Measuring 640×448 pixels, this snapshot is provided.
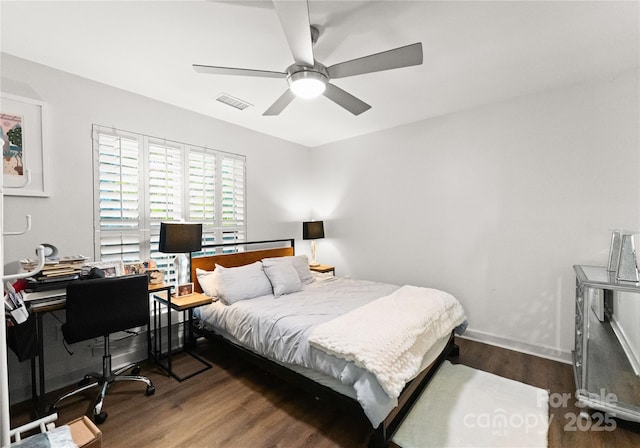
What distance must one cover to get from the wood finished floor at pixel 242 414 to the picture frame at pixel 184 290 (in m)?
0.74

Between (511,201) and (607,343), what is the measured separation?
59.7 inches

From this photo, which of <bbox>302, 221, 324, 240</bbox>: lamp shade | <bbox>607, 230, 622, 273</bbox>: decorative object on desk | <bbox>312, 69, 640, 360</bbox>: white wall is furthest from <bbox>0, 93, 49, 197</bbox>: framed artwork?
<bbox>607, 230, 622, 273</bbox>: decorative object on desk

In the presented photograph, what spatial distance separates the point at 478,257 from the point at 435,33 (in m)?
2.46

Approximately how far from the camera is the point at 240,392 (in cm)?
246

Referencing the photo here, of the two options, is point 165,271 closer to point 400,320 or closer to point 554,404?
point 400,320

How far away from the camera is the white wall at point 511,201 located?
272 cm

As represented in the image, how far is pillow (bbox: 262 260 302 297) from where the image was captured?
3203 millimetres

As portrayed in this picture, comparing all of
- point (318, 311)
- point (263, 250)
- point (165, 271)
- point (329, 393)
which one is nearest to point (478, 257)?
point (318, 311)

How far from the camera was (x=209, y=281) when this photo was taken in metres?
3.21

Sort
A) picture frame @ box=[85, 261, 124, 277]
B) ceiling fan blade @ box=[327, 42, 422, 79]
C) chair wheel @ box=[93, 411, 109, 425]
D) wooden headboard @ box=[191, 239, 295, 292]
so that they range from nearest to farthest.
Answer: ceiling fan blade @ box=[327, 42, 422, 79] → chair wheel @ box=[93, 411, 109, 425] → picture frame @ box=[85, 261, 124, 277] → wooden headboard @ box=[191, 239, 295, 292]

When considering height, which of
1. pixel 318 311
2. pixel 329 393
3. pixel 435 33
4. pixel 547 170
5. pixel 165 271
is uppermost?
pixel 435 33

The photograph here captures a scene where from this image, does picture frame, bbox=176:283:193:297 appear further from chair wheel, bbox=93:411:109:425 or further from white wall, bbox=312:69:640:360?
white wall, bbox=312:69:640:360

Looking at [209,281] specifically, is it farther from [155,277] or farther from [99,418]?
[99,418]

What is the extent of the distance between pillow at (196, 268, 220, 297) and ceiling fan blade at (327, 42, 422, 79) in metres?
2.30
